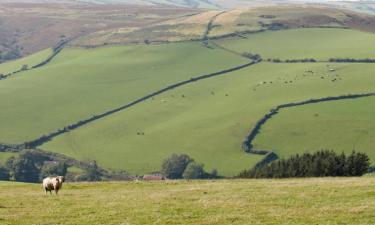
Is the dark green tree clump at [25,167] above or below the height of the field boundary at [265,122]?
below

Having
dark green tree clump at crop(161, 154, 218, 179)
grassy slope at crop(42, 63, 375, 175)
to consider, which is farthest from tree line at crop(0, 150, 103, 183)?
dark green tree clump at crop(161, 154, 218, 179)

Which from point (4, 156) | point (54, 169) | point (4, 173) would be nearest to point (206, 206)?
point (54, 169)

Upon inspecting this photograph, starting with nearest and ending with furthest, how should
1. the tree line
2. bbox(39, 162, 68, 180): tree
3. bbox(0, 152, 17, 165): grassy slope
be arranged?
bbox(39, 162, 68, 180): tree → the tree line → bbox(0, 152, 17, 165): grassy slope

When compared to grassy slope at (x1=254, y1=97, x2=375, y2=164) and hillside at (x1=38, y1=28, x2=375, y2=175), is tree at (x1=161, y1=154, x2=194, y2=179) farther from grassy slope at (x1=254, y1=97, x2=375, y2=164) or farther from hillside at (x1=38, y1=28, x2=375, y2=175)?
grassy slope at (x1=254, y1=97, x2=375, y2=164)

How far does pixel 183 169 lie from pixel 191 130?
88.9ft

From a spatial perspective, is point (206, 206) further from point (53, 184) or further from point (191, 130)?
point (191, 130)

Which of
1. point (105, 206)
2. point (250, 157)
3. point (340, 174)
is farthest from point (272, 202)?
point (250, 157)

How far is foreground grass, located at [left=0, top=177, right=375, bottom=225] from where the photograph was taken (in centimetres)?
3069

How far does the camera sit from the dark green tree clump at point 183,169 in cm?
14407

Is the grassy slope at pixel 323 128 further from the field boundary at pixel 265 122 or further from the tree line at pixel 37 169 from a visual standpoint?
the tree line at pixel 37 169

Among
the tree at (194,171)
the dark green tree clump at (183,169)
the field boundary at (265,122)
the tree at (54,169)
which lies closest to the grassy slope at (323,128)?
the field boundary at (265,122)

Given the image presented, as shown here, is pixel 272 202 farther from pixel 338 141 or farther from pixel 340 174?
pixel 338 141

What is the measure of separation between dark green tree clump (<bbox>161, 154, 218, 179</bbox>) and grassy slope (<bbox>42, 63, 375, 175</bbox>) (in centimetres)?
313

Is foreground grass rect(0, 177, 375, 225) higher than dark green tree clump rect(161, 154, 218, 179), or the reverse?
foreground grass rect(0, 177, 375, 225)
